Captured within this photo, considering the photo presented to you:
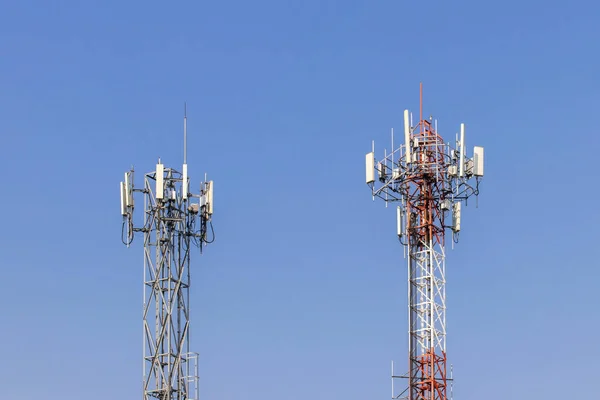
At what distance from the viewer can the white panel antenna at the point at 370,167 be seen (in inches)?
3693

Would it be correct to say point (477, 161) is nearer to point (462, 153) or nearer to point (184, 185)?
point (462, 153)

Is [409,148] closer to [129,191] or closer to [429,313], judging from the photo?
[429,313]

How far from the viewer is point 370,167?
93938 mm

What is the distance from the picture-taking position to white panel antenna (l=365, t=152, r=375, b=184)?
93812 millimetres

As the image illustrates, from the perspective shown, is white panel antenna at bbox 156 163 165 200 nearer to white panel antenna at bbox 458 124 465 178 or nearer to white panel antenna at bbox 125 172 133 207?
white panel antenna at bbox 125 172 133 207

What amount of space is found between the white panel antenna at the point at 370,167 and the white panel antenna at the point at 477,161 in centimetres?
573

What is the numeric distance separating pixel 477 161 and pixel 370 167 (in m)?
6.07

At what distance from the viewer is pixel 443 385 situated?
90.4m

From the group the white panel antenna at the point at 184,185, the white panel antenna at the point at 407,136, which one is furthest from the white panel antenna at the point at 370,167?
the white panel antenna at the point at 184,185

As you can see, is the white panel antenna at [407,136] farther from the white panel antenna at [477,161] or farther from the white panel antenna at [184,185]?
the white panel antenna at [184,185]

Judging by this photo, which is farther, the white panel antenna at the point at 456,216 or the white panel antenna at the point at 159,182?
the white panel antenna at the point at 456,216

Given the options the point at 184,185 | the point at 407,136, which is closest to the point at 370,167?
the point at 407,136

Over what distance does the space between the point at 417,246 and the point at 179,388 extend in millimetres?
16992

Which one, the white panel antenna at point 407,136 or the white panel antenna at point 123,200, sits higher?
the white panel antenna at point 407,136
